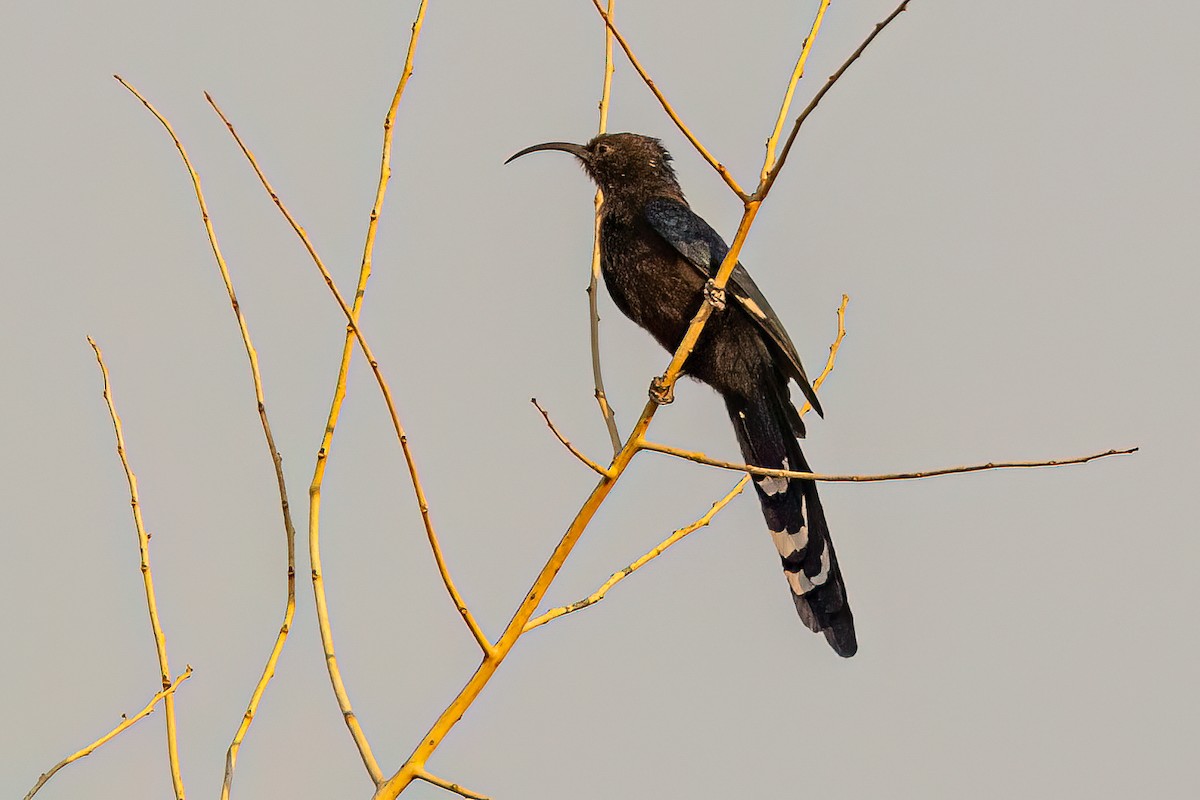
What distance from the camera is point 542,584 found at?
3.19 m

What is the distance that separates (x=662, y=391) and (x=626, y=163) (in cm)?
169

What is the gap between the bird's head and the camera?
17.7 feet

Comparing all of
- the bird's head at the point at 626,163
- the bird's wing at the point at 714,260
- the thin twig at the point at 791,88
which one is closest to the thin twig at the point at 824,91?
the thin twig at the point at 791,88

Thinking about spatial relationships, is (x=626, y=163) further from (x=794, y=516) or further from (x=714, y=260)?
(x=794, y=516)

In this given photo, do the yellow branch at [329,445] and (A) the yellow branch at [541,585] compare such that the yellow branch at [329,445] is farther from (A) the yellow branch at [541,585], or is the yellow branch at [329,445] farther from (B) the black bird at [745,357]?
(B) the black bird at [745,357]

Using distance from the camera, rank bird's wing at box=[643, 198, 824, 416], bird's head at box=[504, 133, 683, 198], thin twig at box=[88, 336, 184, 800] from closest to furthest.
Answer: thin twig at box=[88, 336, 184, 800]
bird's wing at box=[643, 198, 824, 416]
bird's head at box=[504, 133, 683, 198]

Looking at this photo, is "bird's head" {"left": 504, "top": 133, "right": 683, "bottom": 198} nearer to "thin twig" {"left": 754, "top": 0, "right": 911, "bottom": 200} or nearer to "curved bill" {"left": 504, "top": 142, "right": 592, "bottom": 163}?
"curved bill" {"left": 504, "top": 142, "right": 592, "bottom": 163}

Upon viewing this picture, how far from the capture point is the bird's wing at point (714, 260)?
476 centimetres

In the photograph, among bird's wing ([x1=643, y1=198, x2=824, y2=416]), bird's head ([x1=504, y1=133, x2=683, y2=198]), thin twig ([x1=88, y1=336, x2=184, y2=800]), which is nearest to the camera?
thin twig ([x1=88, y1=336, x2=184, y2=800])

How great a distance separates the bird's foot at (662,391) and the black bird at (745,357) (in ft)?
Answer: 2.50

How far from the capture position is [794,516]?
4973 mm

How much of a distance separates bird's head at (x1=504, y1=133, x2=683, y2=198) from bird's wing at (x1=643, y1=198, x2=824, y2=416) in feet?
0.65

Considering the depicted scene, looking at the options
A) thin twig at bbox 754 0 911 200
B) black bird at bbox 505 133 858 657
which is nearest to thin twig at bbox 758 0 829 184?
thin twig at bbox 754 0 911 200

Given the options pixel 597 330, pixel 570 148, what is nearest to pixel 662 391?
pixel 597 330
